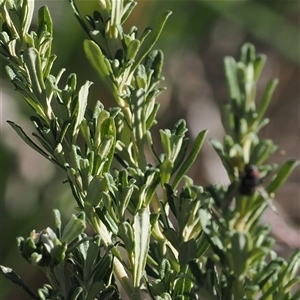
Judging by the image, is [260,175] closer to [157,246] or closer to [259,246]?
[259,246]

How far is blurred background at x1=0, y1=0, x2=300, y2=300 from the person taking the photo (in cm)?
193

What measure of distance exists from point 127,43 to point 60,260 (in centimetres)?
25

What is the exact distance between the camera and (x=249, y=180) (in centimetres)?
38

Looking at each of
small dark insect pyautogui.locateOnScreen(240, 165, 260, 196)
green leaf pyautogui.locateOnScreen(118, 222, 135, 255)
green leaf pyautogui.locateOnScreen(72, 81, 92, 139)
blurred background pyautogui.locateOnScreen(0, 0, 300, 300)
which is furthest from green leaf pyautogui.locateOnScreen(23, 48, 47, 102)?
blurred background pyautogui.locateOnScreen(0, 0, 300, 300)

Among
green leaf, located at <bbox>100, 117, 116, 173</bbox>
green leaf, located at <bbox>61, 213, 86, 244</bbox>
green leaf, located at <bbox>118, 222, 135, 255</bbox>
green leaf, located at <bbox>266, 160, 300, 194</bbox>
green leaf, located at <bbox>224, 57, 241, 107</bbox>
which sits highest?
green leaf, located at <bbox>224, 57, 241, 107</bbox>

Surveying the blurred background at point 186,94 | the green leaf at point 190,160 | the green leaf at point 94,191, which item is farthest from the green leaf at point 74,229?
the blurred background at point 186,94

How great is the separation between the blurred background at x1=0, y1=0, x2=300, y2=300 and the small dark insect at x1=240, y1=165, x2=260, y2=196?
1228mm

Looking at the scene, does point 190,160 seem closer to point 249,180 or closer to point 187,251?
point 187,251

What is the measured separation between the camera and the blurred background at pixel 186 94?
1933mm

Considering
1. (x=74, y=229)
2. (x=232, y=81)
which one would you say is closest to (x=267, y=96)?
(x=232, y=81)

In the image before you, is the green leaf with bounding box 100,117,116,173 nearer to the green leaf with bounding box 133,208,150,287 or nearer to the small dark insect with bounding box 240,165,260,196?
the green leaf with bounding box 133,208,150,287

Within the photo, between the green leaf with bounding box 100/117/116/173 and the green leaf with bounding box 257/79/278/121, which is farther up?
the green leaf with bounding box 257/79/278/121

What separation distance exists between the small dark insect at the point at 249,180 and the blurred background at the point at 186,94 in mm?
1228

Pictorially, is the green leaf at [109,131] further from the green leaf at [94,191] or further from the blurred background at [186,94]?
the blurred background at [186,94]
